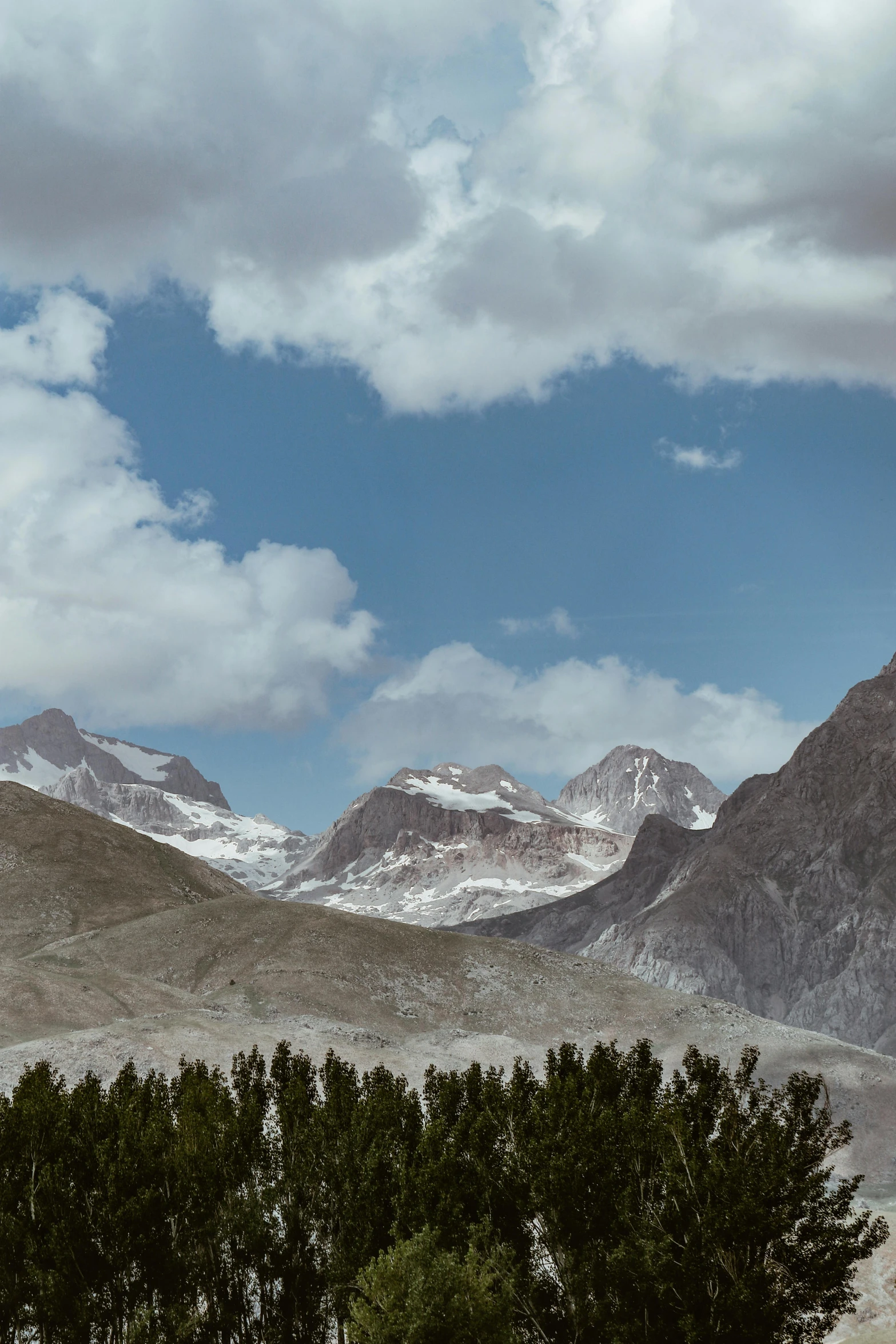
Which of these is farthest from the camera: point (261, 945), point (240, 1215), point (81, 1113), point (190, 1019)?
point (261, 945)

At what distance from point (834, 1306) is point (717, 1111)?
8938 mm

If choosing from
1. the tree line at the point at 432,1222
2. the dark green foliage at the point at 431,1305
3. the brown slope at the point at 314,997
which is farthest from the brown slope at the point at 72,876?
the dark green foliage at the point at 431,1305

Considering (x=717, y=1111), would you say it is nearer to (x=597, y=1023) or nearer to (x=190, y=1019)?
(x=190, y=1019)

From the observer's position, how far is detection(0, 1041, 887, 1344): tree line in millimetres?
31719

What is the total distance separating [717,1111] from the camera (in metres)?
42.0

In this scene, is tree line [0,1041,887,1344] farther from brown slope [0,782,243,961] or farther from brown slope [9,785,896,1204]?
brown slope [0,782,243,961]

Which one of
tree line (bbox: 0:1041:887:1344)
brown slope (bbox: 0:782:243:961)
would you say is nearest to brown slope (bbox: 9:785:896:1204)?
brown slope (bbox: 0:782:243:961)

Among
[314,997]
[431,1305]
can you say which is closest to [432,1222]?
[431,1305]

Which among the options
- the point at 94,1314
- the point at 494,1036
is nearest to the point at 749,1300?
the point at 94,1314

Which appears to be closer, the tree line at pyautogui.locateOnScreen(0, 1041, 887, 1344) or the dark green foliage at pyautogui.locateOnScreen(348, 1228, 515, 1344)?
the dark green foliage at pyautogui.locateOnScreen(348, 1228, 515, 1344)

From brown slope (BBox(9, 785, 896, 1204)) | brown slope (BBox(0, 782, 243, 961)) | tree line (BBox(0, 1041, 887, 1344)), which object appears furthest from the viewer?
brown slope (BBox(0, 782, 243, 961))

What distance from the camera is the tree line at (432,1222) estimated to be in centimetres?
3172

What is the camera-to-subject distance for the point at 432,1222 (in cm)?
3453

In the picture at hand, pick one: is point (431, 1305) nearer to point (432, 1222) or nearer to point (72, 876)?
point (432, 1222)
